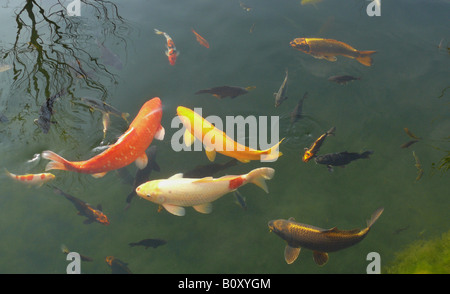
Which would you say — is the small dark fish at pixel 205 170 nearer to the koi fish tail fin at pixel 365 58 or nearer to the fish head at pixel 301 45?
the fish head at pixel 301 45

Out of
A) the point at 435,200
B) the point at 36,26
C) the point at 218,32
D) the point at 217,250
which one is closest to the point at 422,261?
the point at 435,200

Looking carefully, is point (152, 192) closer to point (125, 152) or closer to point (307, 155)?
point (125, 152)

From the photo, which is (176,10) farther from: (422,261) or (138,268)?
(422,261)

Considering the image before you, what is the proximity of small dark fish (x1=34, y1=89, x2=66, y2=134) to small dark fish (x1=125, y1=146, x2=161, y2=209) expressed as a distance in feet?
4.91

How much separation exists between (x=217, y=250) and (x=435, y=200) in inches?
103

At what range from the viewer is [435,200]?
3689 millimetres

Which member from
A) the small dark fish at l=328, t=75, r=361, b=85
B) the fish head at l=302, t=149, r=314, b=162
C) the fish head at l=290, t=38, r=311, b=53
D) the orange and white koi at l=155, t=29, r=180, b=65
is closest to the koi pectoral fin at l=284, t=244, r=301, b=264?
the fish head at l=302, t=149, r=314, b=162

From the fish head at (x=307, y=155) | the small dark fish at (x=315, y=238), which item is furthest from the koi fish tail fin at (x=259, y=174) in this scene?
the fish head at (x=307, y=155)

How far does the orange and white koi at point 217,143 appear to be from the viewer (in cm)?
351

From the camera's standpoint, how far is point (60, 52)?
5141 mm

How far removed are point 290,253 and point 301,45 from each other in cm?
314

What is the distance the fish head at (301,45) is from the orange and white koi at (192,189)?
8.06 feet

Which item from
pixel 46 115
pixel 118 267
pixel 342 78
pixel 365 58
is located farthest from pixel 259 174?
pixel 46 115

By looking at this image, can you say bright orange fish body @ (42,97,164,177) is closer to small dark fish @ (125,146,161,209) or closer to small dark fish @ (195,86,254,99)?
small dark fish @ (125,146,161,209)
